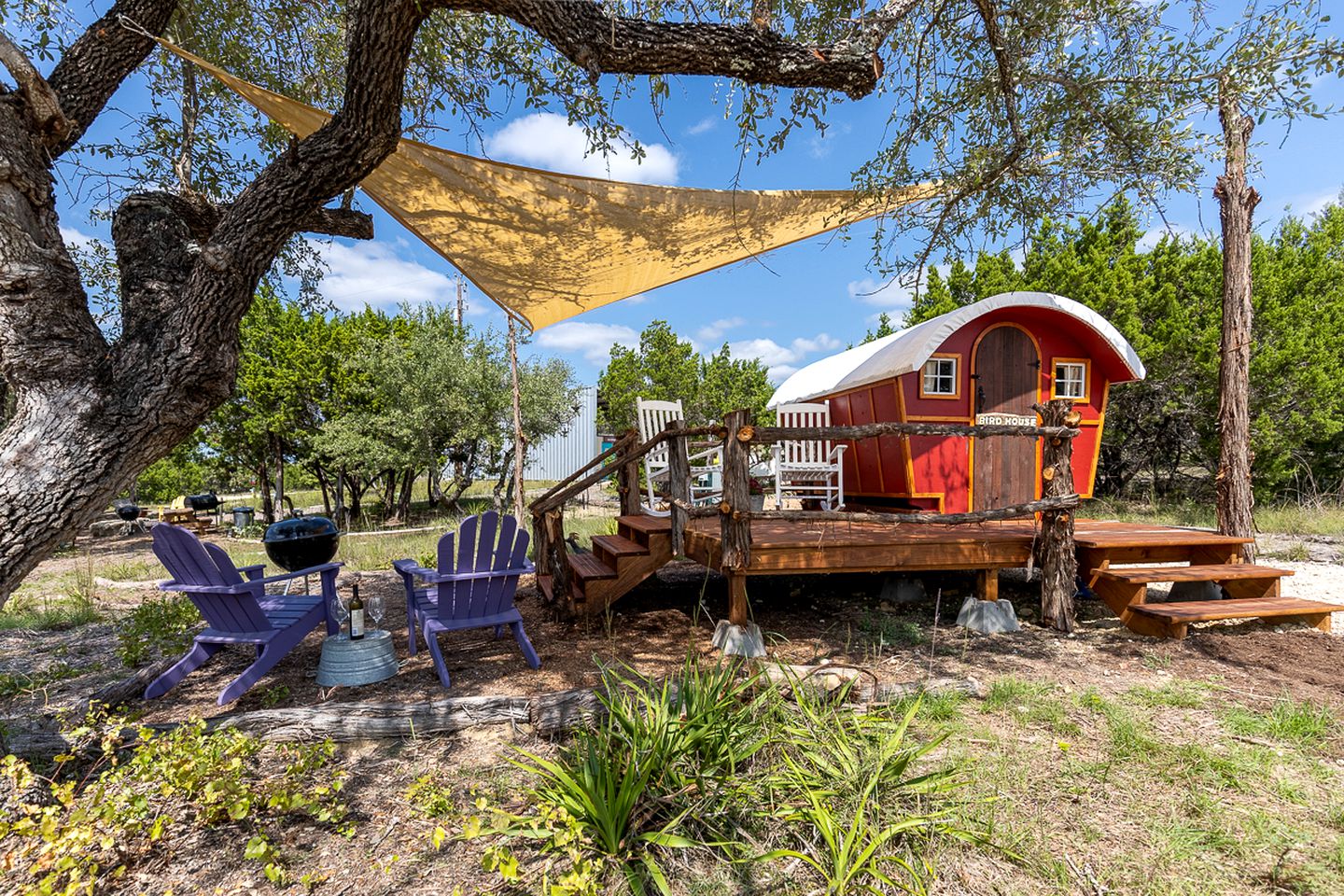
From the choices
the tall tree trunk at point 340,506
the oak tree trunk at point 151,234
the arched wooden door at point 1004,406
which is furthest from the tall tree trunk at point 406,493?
the arched wooden door at point 1004,406

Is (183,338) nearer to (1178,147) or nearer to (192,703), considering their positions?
(192,703)

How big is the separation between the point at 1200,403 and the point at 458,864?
12949 mm

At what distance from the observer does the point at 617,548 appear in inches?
182

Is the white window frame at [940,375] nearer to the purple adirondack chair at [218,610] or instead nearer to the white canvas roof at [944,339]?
the white canvas roof at [944,339]

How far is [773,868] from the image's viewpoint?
186 centimetres

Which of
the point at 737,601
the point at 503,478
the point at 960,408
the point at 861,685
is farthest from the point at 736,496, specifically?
the point at 503,478

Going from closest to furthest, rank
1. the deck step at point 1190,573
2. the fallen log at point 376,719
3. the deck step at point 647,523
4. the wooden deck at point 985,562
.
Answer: the fallen log at point 376,719 < the wooden deck at point 985,562 < the deck step at point 1190,573 < the deck step at point 647,523

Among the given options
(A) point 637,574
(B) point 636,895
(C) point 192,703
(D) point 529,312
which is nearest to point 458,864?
(B) point 636,895

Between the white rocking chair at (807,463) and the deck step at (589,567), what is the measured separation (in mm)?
2311

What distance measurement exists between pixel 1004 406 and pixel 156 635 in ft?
24.6

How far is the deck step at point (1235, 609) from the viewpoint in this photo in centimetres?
385

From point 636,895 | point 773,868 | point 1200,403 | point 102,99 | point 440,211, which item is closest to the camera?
point 636,895

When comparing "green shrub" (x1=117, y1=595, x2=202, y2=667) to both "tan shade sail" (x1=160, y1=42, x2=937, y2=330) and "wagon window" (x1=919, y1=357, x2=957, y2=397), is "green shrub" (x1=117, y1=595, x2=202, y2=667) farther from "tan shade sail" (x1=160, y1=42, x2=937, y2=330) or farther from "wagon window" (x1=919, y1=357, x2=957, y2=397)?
"wagon window" (x1=919, y1=357, x2=957, y2=397)

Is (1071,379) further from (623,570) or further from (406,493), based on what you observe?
(406,493)
